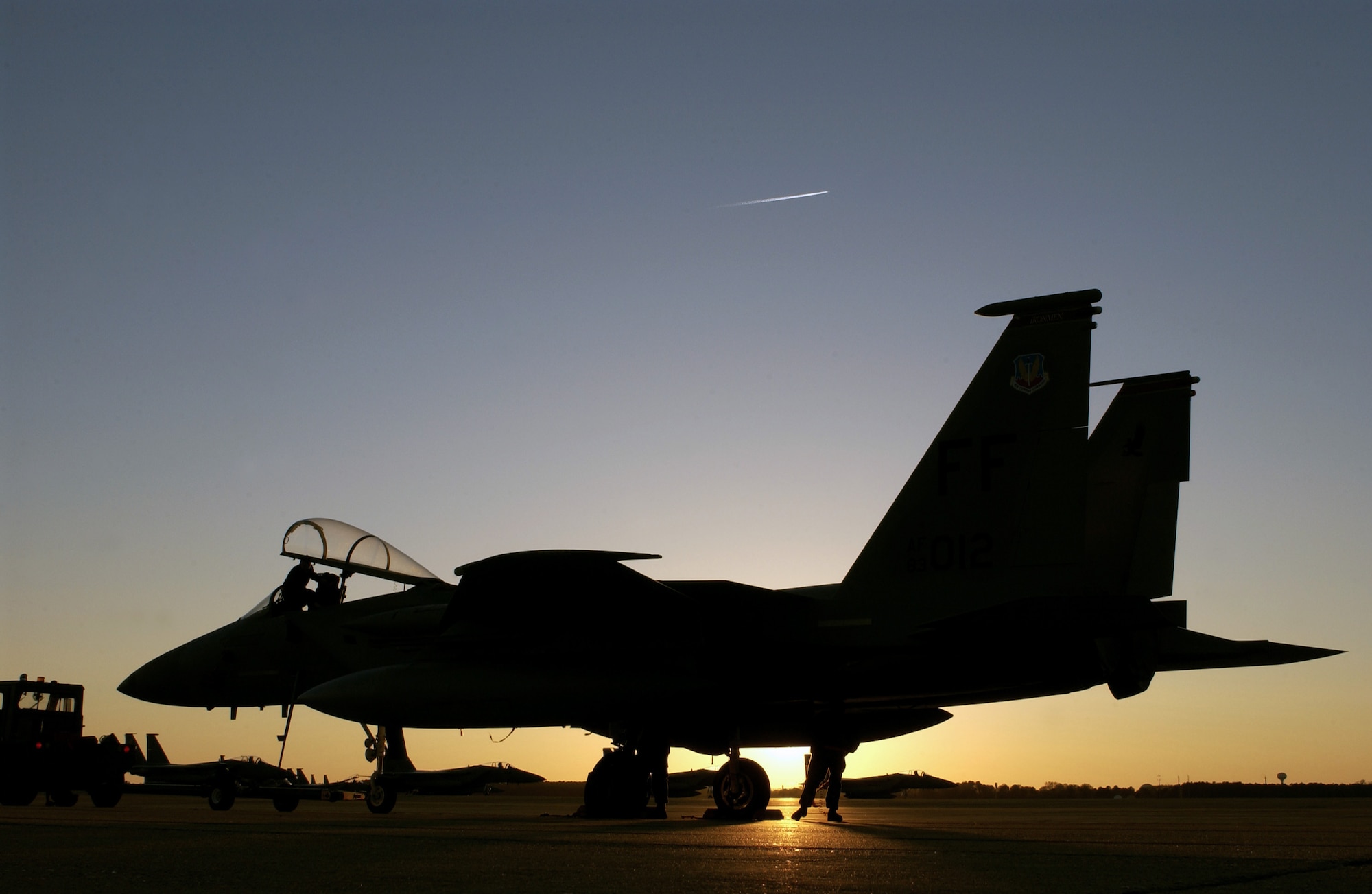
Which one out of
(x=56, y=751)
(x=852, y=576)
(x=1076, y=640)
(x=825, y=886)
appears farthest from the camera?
(x=56, y=751)

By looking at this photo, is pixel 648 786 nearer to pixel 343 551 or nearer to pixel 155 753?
pixel 343 551

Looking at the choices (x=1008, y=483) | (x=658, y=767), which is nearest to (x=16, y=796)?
(x=658, y=767)

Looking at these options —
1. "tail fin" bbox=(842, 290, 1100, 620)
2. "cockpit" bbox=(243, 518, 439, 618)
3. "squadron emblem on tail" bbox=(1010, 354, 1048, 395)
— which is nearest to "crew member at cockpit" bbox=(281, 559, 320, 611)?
"cockpit" bbox=(243, 518, 439, 618)

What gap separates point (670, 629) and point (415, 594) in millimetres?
3304

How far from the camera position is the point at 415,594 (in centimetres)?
1263

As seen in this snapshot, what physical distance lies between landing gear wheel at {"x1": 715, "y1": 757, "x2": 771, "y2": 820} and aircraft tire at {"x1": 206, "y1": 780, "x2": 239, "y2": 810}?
6.87 m

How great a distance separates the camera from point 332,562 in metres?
13.4

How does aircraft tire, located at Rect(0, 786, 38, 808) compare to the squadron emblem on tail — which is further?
aircraft tire, located at Rect(0, 786, 38, 808)

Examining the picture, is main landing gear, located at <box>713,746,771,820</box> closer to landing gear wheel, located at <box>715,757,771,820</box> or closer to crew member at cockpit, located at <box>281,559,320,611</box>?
landing gear wheel, located at <box>715,757,771,820</box>

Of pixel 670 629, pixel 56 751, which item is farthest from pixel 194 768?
pixel 670 629

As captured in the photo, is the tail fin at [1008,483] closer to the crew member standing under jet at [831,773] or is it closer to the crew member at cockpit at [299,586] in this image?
the crew member standing under jet at [831,773]

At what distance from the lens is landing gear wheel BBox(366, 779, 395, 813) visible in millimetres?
13344

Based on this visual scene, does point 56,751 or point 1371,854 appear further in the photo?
point 56,751

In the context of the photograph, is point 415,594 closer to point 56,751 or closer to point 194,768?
point 56,751
